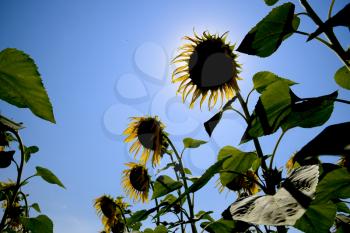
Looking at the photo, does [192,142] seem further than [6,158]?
Yes

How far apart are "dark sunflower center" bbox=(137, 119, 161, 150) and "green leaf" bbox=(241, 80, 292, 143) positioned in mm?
3268

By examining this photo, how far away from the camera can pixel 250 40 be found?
51.6 inches

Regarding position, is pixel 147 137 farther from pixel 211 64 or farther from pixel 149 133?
pixel 211 64

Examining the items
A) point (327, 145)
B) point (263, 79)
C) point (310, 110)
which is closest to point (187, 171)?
point (263, 79)

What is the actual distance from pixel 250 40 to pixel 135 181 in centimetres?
475

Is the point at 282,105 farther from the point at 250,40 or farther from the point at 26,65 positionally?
the point at 26,65

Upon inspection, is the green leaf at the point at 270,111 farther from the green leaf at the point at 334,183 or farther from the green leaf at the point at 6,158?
the green leaf at the point at 6,158

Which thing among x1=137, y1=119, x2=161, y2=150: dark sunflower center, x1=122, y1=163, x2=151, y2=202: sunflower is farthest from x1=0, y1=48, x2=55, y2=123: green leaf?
x1=122, y1=163, x2=151, y2=202: sunflower

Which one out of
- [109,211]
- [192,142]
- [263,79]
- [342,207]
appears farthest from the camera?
[109,211]

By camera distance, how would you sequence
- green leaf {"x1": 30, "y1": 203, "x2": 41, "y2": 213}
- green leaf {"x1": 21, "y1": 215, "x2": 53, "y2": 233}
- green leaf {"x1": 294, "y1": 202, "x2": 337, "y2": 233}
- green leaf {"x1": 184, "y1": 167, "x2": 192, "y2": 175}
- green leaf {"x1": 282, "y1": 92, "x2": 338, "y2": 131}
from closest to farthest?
green leaf {"x1": 294, "y1": 202, "x2": 337, "y2": 233}, green leaf {"x1": 282, "y1": 92, "x2": 338, "y2": 131}, green leaf {"x1": 21, "y1": 215, "x2": 53, "y2": 233}, green leaf {"x1": 30, "y1": 203, "x2": 41, "y2": 213}, green leaf {"x1": 184, "y1": 167, "x2": 192, "y2": 175}

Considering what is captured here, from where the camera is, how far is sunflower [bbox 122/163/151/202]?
18.3 ft

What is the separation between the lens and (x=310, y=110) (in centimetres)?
116

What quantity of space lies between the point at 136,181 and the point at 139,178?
109 millimetres

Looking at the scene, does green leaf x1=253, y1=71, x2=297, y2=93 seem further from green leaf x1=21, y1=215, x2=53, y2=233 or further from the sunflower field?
green leaf x1=21, y1=215, x2=53, y2=233
